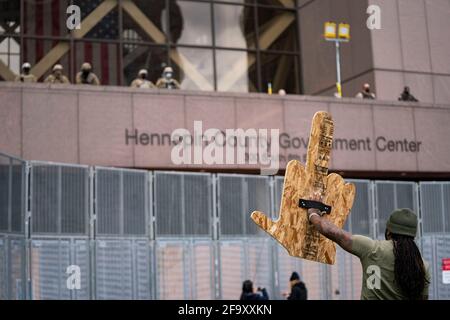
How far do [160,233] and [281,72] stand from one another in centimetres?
1153

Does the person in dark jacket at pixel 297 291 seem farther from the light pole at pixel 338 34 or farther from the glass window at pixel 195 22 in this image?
the glass window at pixel 195 22

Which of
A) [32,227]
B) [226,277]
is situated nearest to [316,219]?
[32,227]

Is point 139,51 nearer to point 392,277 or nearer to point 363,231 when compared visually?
point 363,231

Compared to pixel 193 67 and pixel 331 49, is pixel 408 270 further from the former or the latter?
pixel 331 49

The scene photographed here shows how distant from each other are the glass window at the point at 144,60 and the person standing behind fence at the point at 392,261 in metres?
22.8

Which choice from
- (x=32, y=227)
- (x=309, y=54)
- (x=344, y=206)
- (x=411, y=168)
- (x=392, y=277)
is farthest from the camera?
(x=309, y=54)

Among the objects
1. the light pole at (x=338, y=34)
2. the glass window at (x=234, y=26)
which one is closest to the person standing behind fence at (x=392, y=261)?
the light pole at (x=338, y=34)

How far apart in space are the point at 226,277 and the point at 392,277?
1630cm

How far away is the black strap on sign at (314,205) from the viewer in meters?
5.65

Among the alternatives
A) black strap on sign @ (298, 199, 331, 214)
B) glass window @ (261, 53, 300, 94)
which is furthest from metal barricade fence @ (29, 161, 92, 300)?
black strap on sign @ (298, 199, 331, 214)

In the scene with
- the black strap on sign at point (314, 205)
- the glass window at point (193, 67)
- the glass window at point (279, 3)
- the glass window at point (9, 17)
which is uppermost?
the glass window at point (279, 3)

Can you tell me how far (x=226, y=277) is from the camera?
2109 centimetres

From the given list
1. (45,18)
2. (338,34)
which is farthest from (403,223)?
(45,18)

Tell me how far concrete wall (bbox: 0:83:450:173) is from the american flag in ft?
16.5
